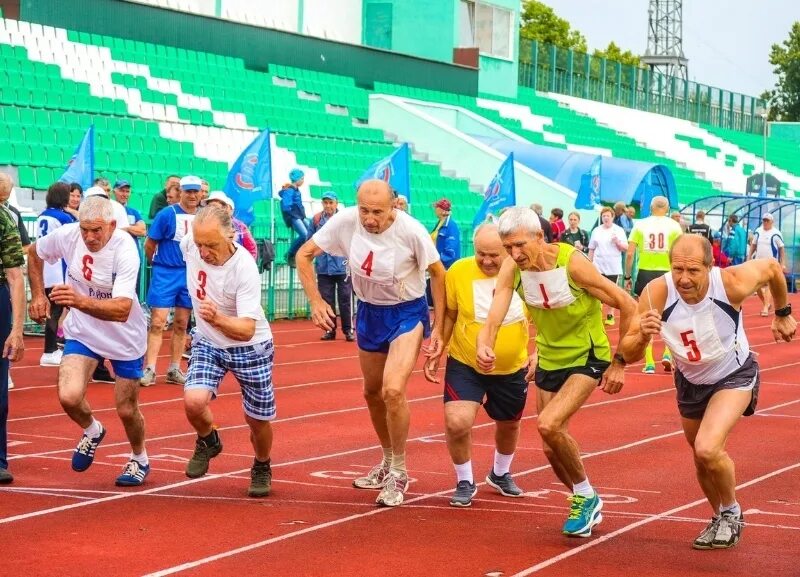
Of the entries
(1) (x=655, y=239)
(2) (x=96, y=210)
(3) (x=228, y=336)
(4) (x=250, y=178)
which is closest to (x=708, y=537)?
(3) (x=228, y=336)

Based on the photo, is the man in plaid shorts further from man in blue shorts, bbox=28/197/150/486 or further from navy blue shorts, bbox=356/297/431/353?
navy blue shorts, bbox=356/297/431/353

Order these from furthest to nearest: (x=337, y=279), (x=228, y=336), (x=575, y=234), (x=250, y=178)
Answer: (x=575, y=234), (x=250, y=178), (x=337, y=279), (x=228, y=336)

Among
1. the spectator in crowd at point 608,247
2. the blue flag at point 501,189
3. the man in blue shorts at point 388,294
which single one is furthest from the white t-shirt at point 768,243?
the man in blue shorts at point 388,294

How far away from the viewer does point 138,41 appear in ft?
106

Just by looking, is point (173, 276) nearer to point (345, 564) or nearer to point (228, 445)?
point (228, 445)

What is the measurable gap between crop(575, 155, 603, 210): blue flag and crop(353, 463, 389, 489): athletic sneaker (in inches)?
891

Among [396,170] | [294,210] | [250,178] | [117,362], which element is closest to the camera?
[117,362]

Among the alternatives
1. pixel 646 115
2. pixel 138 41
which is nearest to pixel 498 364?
pixel 138 41

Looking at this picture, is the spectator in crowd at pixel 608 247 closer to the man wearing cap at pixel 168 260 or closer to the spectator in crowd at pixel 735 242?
the man wearing cap at pixel 168 260

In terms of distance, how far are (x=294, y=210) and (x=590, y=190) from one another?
10725 millimetres

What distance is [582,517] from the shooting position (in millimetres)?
8039

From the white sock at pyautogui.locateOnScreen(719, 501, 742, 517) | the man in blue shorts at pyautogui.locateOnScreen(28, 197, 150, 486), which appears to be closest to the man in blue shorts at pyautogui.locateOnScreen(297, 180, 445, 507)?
the man in blue shorts at pyautogui.locateOnScreen(28, 197, 150, 486)

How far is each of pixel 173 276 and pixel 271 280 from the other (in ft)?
29.6

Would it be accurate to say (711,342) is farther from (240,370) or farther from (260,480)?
(260,480)
